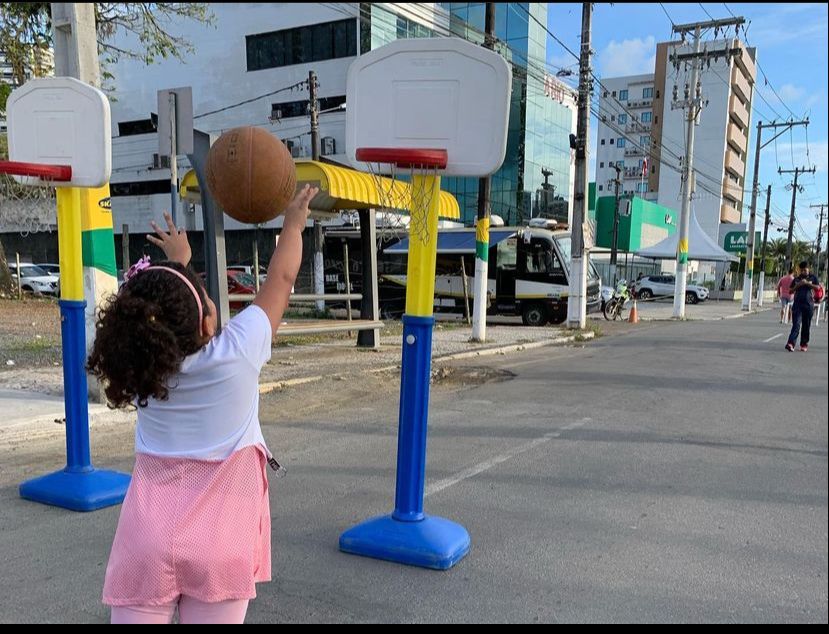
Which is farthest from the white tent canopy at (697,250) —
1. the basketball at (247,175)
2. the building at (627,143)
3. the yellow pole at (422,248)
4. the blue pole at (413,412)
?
the building at (627,143)

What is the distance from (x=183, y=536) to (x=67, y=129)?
12.1 ft

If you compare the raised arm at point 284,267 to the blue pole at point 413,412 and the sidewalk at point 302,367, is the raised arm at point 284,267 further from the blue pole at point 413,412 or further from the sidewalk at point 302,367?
the sidewalk at point 302,367

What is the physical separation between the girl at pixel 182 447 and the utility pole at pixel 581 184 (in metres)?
15.8

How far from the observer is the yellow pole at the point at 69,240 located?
4388 millimetres

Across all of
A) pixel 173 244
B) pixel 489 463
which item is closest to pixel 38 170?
pixel 173 244

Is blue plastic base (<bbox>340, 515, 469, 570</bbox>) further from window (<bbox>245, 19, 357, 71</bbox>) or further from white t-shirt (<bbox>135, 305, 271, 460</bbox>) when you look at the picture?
window (<bbox>245, 19, 357, 71</bbox>)

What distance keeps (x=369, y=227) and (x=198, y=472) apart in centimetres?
1121

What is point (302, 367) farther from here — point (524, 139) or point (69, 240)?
point (524, 139)

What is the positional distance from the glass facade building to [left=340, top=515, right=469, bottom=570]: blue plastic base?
113 ft

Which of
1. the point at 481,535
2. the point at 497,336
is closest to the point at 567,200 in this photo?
the point at 497,336

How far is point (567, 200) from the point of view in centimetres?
5041

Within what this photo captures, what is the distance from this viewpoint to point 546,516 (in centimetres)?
426

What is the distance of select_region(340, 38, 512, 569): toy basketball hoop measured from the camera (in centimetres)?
339

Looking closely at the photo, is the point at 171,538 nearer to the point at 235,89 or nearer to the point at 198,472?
the point at 198,472
